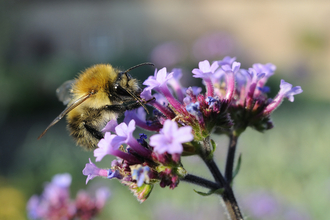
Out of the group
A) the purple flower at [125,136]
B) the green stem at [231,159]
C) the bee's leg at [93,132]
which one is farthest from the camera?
the bee's leg at [93,132]

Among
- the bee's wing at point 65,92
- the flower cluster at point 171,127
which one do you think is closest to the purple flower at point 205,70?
the flower cluster at point 171,127

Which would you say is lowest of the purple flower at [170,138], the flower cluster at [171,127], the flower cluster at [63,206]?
the flower cluster at [63,206]

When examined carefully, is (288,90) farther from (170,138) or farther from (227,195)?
(170,138)

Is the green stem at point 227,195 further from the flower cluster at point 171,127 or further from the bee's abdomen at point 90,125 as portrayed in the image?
the bee's abdomen at point 90,125

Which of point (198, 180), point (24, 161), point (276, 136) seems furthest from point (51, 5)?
point (198, 180)

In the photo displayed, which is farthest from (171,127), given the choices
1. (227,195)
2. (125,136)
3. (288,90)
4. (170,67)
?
(170,67)

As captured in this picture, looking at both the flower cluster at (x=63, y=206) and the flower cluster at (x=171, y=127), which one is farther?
the flower cluster at (x=63, y=206)

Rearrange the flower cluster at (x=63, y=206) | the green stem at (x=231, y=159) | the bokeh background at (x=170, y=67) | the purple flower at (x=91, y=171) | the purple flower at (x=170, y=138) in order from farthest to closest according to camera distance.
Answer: the bokeh background at (x=170, y=67)
the flower cluster at (x=63, y=206)
the green stem at (x=231, y=159)
the purple flower at (x=91, y=171)
the purple flower at (x=170, y=138)

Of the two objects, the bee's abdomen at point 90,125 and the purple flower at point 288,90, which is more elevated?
the purple flower at point 288,90
